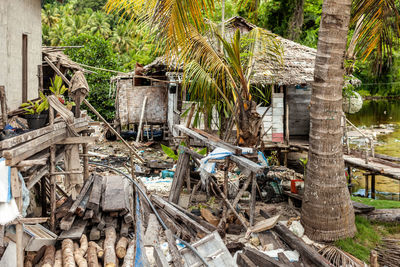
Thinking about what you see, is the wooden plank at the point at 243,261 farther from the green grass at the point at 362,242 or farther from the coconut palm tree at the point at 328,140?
the green grass at the point at 362,242

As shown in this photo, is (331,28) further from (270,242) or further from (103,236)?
(103,236)

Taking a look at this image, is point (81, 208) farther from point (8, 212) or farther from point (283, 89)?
point (283, 89)

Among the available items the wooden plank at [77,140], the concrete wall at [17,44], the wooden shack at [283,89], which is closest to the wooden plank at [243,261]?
the wooden plank at [77,140]

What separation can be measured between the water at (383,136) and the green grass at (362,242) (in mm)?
7246

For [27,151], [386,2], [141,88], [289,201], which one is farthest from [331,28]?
[141,88]

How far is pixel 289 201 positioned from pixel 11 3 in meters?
8.31

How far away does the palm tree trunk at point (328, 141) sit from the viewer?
20.3 feet

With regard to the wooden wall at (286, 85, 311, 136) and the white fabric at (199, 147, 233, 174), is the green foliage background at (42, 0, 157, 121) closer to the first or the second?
the white fabric at (199, 147, 233, 174)

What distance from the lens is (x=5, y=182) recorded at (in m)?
4.69

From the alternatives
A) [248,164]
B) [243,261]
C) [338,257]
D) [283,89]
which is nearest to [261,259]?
[243,261]

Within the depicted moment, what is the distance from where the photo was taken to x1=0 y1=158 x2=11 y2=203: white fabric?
4.54 metres

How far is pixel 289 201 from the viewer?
8859 mm

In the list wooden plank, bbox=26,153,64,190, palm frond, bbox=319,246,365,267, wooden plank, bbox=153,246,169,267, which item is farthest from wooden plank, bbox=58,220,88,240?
palm frond, bbox=319,246,365,267

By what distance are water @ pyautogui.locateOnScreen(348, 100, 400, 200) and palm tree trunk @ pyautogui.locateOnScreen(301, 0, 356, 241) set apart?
7.97 m
